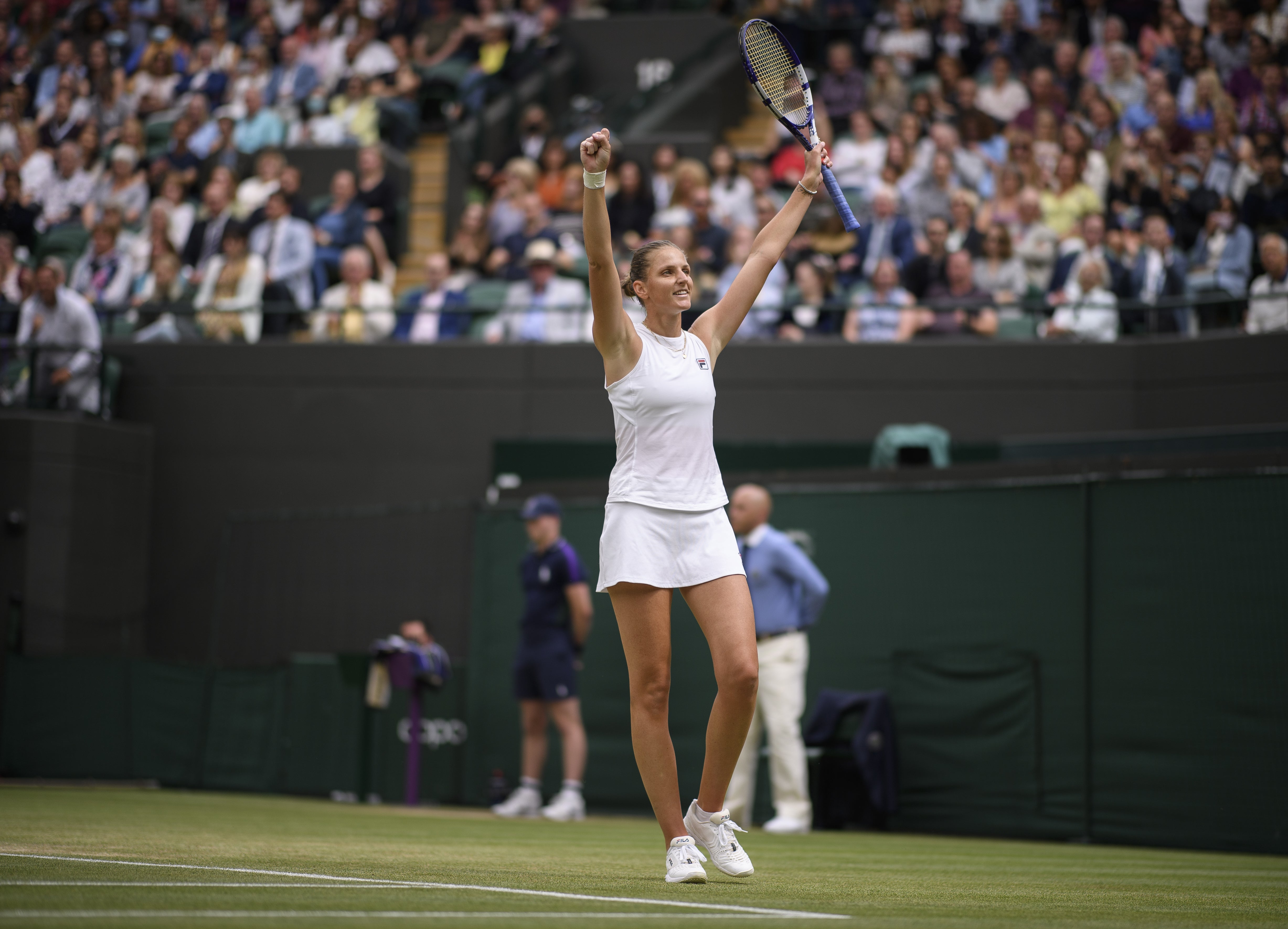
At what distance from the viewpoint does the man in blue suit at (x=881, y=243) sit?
15961 millimetres

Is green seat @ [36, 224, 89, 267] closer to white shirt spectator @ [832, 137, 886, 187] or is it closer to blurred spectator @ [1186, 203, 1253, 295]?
white shirt spectator @ [832, 137, 886, 187]

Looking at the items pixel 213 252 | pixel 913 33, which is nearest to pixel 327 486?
pixel 213 252

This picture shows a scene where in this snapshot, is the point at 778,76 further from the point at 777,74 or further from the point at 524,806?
the point at 524,806

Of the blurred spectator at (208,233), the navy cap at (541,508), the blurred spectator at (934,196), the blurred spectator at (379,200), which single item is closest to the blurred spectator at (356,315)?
the blurred spectator at (379,200)

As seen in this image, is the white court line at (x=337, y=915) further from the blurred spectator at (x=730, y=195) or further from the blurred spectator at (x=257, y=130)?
the blurred spectator at (x=257, y=130)

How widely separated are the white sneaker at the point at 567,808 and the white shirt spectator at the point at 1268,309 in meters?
6.85

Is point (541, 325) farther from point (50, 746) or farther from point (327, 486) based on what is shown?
point (50, 746)

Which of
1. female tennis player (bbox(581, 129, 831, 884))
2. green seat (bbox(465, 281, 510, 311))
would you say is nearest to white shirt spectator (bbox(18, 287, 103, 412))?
green seat (bbox(465, 281, 510, 311))

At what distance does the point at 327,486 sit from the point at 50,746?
12.3ft

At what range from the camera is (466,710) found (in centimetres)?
1339

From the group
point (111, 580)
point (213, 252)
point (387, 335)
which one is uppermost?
point (213, 252)

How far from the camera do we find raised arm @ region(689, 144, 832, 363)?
5871 mm

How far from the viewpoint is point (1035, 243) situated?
611 inches

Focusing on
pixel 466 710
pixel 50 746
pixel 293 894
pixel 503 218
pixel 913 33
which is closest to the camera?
pixel 293 894
